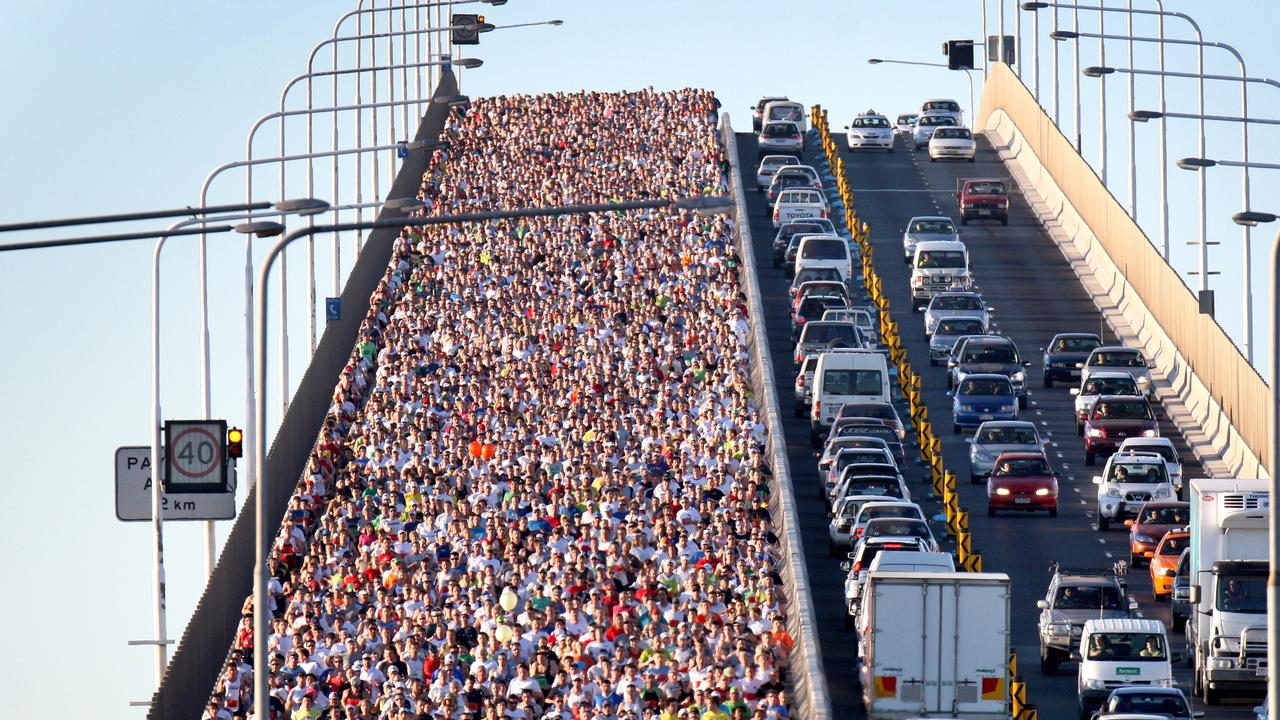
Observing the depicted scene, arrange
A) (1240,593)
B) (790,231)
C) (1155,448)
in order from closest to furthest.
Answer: (1240,593)
(1155,448)
(790,231)

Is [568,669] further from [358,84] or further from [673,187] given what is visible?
[358,84]

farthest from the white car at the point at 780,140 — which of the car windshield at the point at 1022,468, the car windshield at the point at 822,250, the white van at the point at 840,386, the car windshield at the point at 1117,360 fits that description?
the car windshield at the point at 1022,468

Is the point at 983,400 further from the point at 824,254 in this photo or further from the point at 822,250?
the point at 822,250

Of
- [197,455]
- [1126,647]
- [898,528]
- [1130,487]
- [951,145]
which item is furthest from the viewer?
[951,145]

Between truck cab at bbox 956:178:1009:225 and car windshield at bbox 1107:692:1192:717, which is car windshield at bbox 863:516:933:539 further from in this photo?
truck cab at bbox 956:178:1009:225

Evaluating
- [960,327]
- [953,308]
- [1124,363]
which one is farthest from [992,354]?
[953,308]

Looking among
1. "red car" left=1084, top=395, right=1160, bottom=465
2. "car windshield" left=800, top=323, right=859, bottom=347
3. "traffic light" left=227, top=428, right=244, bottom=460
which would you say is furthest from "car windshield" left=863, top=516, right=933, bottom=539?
"car windshield" left=800, top=323, right=859, bottom=347
